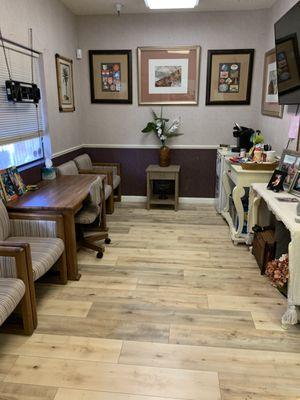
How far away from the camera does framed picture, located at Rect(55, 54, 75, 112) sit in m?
3.73

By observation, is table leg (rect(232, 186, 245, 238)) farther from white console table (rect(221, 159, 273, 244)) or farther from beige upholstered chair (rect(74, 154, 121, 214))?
beige upholstered chair (rect(74, 154, 121, 214))

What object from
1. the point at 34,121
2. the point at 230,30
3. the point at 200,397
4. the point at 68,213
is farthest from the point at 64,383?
the point at 230,30

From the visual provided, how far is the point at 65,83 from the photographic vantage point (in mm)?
3949

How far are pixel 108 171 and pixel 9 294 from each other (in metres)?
2.67

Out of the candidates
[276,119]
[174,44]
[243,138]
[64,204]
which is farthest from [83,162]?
[276,119]

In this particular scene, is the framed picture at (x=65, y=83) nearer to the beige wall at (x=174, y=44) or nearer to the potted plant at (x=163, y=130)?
the beige wall at (x=174, y=44)

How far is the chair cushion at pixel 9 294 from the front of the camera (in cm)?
168

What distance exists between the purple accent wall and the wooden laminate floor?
1.74 metres

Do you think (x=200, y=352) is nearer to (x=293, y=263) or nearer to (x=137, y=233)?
(x=293, y=263)

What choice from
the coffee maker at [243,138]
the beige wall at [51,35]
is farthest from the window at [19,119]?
the coffee maker at [243,138]

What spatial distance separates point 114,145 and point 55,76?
4.47 feet

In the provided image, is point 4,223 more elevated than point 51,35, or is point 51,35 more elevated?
point 51,35

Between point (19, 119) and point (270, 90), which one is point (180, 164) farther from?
point (19, 119)

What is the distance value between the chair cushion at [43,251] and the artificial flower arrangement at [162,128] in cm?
250
